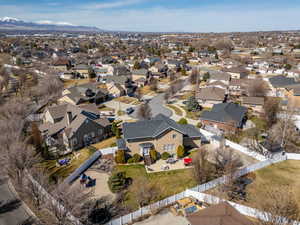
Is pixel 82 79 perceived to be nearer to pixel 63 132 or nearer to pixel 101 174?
pixel 63 132

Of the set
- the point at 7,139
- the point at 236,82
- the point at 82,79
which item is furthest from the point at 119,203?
the point at 82,79

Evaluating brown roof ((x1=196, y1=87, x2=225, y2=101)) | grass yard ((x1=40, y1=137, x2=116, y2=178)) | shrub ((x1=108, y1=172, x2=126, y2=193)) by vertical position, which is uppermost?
brown roof ((x1=196, y1=87, x2=225, y2=101))

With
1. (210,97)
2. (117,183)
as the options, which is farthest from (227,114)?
(117,183)

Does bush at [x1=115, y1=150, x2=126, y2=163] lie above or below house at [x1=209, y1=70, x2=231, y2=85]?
below

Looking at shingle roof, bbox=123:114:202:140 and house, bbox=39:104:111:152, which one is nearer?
shingle roof, bbox=123:114:202:140

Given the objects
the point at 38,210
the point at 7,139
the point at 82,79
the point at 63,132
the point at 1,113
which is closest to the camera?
the point at 38,210

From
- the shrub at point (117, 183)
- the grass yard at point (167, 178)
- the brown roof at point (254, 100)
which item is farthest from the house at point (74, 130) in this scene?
the brown roof at point (254, 100)

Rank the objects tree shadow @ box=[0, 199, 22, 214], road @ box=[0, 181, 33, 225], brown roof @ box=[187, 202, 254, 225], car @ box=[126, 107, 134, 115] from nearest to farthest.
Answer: brown roof @ box=[187, 202, 254, 225] → road @ box=[0, 181, 33, 225] → tree shadow @ box=[0, 199, 22, 214] → car @ box=[126, 107, 134, 115]

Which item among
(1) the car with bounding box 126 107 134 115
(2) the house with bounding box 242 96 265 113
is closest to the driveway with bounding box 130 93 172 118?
(1) the car with bounding box 126 107 134 115

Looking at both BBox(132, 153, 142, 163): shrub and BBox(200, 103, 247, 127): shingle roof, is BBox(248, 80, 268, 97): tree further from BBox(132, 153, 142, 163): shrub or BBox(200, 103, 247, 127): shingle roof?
BBox(132, 153, 142, 163): shrub
